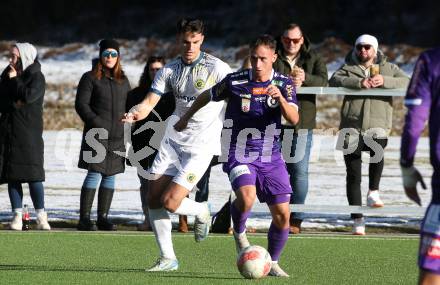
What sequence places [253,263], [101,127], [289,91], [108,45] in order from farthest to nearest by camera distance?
[101,127]
[108,45]
[289,91]
[253,263]

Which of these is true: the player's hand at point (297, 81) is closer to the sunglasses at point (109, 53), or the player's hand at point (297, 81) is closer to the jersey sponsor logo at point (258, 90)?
the sunglasses at point (109, 53)

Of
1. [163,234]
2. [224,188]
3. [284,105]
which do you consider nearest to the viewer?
[284,105]

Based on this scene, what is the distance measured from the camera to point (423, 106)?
610 cm

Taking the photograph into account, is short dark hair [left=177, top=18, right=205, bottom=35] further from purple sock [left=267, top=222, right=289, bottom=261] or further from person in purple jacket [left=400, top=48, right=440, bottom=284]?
person in purple jacket [left=400, top=48, right=440, bottom=284]

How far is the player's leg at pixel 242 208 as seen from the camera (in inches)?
369

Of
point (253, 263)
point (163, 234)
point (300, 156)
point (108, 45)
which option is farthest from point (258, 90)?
point (108, 45)

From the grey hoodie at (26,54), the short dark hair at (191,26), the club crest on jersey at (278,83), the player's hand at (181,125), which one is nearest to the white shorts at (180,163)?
the player's hand at (181,125)

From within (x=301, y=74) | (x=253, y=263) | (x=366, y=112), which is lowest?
(x=253, y=263)

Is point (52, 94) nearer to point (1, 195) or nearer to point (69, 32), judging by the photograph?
point (69, 32)

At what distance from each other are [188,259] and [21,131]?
307cm

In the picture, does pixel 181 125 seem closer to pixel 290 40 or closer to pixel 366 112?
pixel 290 40

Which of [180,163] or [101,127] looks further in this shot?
[101,127]

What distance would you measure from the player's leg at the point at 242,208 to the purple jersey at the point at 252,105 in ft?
1.02

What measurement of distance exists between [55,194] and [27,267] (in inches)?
263
